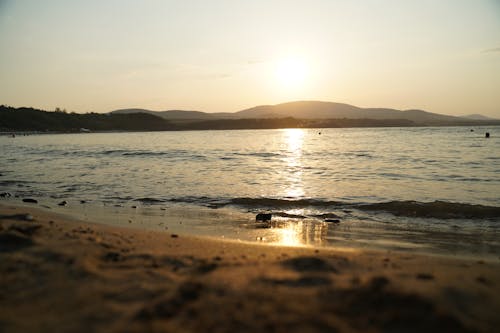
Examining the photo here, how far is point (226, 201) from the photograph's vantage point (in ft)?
39.9

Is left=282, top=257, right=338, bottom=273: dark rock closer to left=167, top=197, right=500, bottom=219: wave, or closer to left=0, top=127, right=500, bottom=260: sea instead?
left=0, top=127, right=500, bottom=260: sea

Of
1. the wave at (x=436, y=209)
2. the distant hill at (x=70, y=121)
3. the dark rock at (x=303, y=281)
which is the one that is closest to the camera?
the dark rock at (x=303, y=281)

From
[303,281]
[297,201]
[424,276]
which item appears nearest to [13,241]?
[303,281]

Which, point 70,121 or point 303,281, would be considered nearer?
point 303,281

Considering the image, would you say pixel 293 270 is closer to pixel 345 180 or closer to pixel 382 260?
pixel 382 260

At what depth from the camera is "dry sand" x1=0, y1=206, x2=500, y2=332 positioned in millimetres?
3438

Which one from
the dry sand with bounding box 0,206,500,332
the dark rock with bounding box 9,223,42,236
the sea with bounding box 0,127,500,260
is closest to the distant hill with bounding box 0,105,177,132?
the sea with bounding box 0,127,500,260

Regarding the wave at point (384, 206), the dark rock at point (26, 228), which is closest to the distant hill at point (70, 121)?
the wave at point (384, 206)

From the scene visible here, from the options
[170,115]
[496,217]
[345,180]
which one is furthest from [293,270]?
[170,115]

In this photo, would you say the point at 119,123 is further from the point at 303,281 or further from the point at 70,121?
the point at 303,281

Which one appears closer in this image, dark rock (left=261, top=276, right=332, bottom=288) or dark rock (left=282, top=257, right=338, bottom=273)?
dark rock (left=261, top=276, right=332, bottom=288)

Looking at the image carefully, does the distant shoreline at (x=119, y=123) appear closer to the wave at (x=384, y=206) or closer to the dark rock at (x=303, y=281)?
the wave at (x=384, y=206)

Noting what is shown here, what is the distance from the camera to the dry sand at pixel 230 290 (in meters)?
3.44

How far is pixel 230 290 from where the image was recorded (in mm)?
4078
